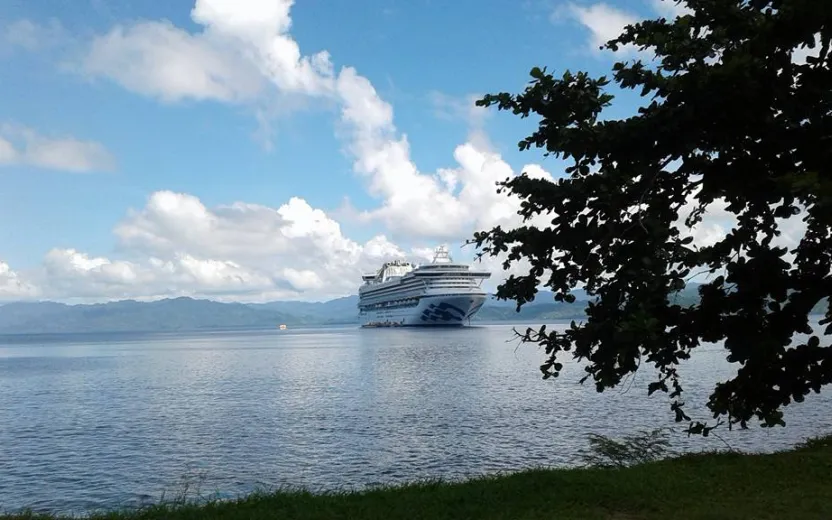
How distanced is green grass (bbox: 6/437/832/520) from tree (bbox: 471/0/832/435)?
11.8ft

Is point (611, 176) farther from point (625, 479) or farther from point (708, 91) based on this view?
point (625, 479)

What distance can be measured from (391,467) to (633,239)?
18.7 m

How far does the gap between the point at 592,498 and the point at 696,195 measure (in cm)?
696

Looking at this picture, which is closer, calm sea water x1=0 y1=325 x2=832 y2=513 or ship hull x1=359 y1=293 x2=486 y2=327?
calm sea water x1=0 y1=325 x2=832 y2=513

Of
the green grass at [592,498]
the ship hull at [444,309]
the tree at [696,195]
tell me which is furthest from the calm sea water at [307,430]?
the ship hull at [444,309]

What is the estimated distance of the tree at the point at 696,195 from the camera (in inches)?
274

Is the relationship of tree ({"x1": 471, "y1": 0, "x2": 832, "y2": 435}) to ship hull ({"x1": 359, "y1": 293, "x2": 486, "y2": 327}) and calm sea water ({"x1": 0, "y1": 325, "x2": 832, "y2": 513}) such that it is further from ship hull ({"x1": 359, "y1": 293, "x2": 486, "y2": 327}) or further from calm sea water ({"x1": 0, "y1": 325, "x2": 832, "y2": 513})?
ship hull ({"x1": 359, "y1": 293, "x2": 486, "y2": 327})

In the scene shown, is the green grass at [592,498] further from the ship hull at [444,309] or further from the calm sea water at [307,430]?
the ship hull at [444,309]

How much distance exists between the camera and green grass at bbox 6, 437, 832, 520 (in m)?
11.3

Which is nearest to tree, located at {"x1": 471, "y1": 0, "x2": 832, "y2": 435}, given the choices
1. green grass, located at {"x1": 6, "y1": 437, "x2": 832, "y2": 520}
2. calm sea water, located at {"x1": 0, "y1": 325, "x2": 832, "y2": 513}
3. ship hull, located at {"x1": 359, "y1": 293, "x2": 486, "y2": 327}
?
green grass, located at {"x1": 6, "y1": 437, "x2": 832, "y2": 520}

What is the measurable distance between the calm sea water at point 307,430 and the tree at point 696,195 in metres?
10.8

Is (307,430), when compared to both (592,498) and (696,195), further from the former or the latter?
(696,195)

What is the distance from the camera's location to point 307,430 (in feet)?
108

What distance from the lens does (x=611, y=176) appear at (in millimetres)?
7684
